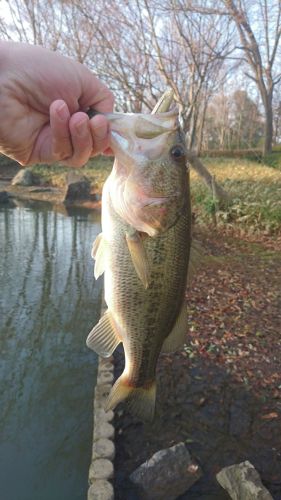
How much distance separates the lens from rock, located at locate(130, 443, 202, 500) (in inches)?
131

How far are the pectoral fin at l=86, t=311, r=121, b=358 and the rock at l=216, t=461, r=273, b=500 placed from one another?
1.79m

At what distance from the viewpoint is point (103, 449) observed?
356 centimetres

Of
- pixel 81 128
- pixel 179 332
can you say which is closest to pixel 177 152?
pixel 81 128

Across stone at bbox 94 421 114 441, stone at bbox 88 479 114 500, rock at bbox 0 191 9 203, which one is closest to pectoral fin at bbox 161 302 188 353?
stone at bbox 88 479 114 500

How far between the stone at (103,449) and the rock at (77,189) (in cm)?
1470

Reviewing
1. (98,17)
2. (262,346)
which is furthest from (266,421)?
(98,17)

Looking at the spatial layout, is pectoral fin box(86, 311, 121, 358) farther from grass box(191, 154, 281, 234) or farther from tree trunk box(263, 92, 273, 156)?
tree trunk box(263, 92, 273, 156)

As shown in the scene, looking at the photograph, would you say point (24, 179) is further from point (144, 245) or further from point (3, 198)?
point (144, 245)

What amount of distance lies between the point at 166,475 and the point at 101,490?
54 cm

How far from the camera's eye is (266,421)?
4059mm

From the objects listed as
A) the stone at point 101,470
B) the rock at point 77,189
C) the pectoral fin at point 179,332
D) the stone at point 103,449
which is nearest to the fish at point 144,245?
the pectoral fin at point 179,332

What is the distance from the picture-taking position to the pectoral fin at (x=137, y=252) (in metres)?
1.98

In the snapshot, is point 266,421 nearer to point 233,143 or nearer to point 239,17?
point 239,17

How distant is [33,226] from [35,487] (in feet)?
33.3
